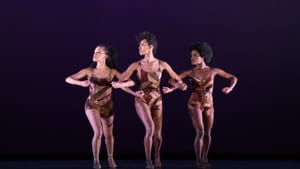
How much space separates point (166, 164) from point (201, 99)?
2.72 ft

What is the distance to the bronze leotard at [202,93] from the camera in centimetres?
693

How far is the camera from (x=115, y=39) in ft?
25.9

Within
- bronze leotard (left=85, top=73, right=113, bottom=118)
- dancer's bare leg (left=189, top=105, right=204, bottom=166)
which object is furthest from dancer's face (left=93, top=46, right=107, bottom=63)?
dancer's bare leg (left=189, top=105, right=204, bottom=166)

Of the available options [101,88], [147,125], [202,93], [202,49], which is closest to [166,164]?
[147,125]

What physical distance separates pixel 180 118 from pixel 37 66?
1.75 metres

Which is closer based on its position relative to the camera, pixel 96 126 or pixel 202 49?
pixel 96 126

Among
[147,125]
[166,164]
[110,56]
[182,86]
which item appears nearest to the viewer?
[147,125]

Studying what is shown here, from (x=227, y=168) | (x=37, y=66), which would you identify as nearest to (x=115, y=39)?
(x=37, y=66)

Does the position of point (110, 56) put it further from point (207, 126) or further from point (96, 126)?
point (207, 126)

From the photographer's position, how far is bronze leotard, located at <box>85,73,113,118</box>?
6820 mm

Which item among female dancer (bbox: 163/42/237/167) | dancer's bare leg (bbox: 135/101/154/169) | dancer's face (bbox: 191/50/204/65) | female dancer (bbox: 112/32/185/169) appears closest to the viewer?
dancer's bare leg (bbox: 135/101/154/169)

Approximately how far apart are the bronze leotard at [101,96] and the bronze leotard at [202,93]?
32.9 inches

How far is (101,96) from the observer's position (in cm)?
684

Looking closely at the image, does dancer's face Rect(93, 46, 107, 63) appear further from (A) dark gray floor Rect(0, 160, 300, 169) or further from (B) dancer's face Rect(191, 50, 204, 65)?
(A) dark gray floor Rect(0, 160, 300, 169)
